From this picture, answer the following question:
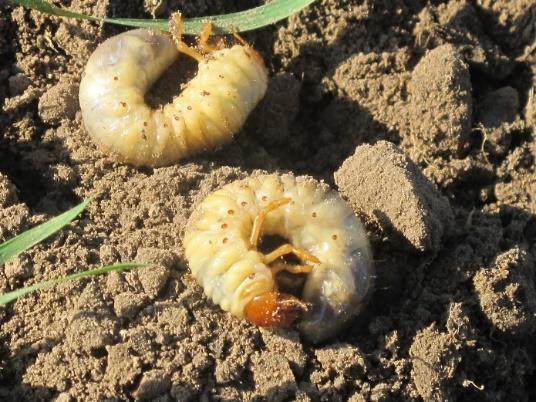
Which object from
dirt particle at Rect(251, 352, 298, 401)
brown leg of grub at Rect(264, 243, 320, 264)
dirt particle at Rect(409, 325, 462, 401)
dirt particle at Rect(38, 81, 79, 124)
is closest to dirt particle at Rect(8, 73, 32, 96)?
dirt particle at Rect(38, 81, 79, 124)

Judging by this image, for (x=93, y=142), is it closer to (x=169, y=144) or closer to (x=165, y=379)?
(x=169, y=144)

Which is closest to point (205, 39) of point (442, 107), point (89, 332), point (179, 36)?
point (179, 36)

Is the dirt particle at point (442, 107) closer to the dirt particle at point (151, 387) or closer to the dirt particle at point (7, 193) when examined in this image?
the dirt particle at point (151, 387)

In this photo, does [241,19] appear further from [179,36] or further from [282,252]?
[282,252]

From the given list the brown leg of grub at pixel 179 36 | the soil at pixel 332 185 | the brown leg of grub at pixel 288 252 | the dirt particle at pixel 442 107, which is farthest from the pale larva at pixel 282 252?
the brown leg of grub at pixel 179 36

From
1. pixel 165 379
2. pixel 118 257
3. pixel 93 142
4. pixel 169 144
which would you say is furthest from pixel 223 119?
pixel 165 379
